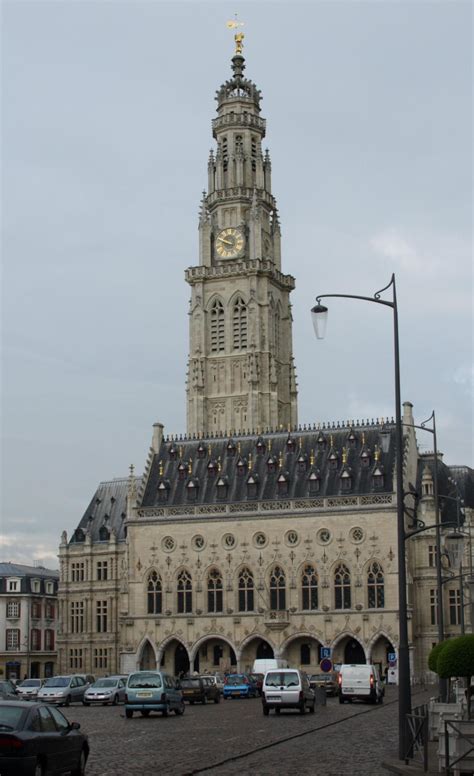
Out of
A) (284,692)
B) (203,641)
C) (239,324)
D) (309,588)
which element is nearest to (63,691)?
(284,692)

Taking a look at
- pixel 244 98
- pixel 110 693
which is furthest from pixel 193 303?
pixel 110 693

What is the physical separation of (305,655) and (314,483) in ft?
38.8

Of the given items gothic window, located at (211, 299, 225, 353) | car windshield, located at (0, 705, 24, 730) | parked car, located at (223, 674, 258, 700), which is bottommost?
parked car, located at (223, 674, 258, 700)

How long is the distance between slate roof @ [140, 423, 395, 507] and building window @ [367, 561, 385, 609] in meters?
5.31

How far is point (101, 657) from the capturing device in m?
91.9

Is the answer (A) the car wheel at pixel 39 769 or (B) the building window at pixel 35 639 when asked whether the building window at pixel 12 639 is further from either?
(A) the car wheel at pixel 39 769

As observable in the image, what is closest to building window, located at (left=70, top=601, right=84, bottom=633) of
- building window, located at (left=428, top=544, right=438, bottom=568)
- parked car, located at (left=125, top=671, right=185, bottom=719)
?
building window, located at (left=428, top=544, right=438, bottom=568)

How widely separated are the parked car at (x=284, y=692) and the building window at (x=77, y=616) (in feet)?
167

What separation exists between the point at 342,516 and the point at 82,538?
24334mm

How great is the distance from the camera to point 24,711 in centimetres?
2030

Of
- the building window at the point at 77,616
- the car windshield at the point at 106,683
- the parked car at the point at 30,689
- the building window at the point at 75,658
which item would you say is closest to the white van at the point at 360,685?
the car windshield at the point at 106,683

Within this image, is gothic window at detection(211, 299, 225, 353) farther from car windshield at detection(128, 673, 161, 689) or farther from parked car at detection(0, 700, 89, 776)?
parked car at detection(0, 700, 89, 776)

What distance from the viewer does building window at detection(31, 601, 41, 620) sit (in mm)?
110938

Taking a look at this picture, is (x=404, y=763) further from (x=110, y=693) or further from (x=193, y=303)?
(x=193, y=303)
